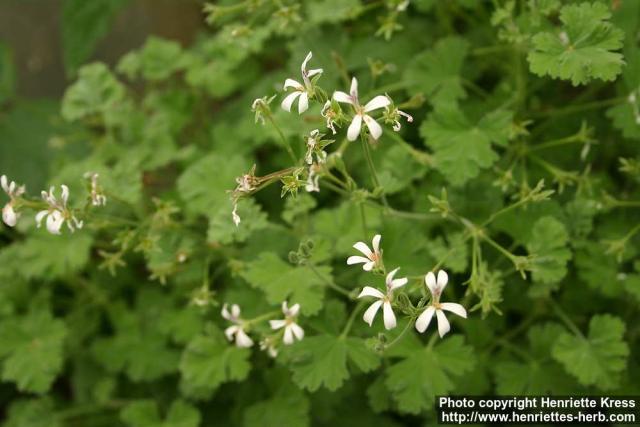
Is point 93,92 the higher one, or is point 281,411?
point 93,92

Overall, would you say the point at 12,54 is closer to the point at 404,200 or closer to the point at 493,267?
the point at 404,200

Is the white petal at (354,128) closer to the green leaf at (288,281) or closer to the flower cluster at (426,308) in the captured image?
the flower cluster at (426,308)

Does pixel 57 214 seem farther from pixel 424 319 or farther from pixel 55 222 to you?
pixel 424 319

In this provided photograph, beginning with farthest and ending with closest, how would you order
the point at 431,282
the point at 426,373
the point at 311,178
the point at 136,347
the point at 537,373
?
the point at 136,347
the point at 537,373
the point at 426,373
the point at 311,178
the point at 431,282

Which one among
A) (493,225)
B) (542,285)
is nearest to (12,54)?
(493,225)

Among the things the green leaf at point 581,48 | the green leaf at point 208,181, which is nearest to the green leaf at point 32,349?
the green leaf at point 208,181

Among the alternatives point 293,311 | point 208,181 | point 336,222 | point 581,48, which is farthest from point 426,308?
point 208,181
